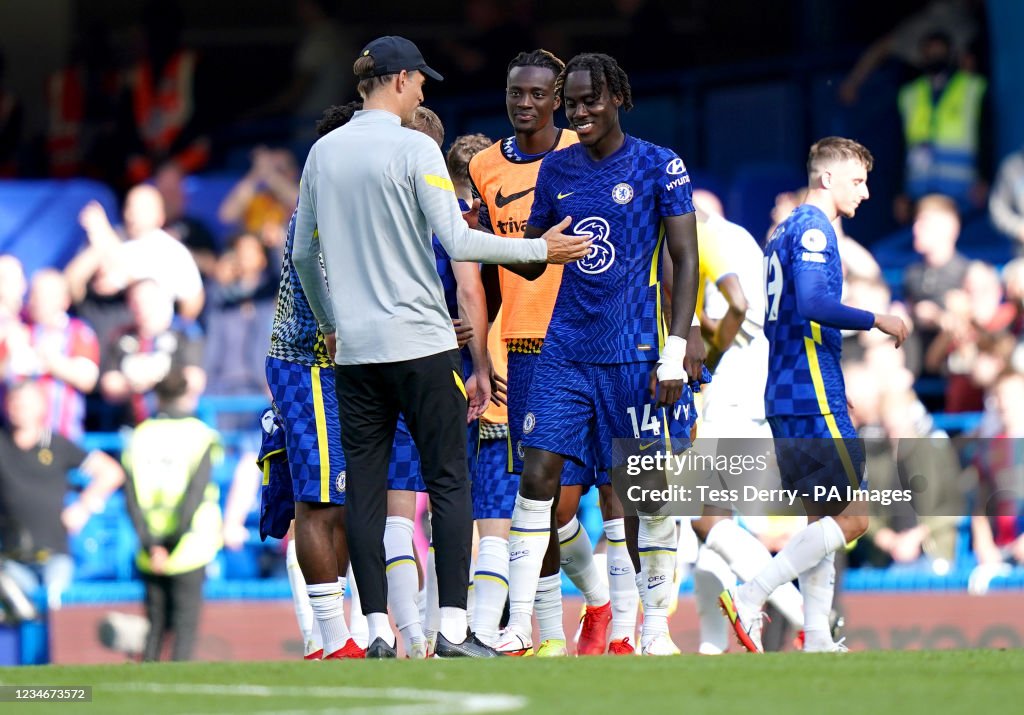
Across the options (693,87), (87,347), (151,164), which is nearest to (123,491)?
(87,347)

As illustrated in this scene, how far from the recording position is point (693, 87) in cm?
1650

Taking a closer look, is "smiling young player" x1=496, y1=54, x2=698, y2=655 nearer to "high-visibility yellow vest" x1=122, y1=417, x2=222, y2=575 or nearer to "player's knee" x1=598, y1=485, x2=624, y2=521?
"player's knee" x1=598, y1=485, x2=624, y2=521

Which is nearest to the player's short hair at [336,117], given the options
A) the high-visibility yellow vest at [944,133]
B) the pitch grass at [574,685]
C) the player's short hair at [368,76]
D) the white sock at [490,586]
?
the player's short hair at [368,76]

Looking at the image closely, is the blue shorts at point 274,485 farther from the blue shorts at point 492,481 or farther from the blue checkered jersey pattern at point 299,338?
the blue shorts at point 492,481

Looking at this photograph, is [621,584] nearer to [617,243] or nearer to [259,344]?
[617,243]

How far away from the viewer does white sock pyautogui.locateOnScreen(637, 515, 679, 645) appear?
25.8 feet

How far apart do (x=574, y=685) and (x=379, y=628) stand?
1292 mm

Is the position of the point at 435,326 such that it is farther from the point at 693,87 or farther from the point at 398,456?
the point at 693,87

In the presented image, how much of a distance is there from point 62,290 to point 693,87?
17.9 ft

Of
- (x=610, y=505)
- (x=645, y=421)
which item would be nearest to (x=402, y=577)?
(x=610, y=505)

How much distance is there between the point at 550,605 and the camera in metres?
8.54

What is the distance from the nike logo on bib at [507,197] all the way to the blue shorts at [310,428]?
1057 millimetres

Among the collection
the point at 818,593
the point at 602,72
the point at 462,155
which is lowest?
the point at 818,593

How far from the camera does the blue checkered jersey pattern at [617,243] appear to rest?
7.54m
